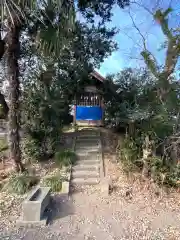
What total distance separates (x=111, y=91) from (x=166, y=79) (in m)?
4.44

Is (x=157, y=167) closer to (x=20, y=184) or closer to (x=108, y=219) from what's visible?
(x=108, y=219)

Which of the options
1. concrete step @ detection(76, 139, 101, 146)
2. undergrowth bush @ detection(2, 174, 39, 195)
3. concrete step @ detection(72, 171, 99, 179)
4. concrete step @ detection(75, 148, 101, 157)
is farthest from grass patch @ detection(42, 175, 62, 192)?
concrete step @ detection(76, 139, 101, 146)

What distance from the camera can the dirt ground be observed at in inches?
163

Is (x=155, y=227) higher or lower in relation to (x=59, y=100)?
lower

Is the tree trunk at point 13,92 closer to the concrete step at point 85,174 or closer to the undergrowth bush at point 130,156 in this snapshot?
the concrete step at point 85,174

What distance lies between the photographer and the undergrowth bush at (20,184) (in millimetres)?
5680

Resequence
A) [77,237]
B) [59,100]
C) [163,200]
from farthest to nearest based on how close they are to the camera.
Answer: [59,100] < [163,200] < [77,237]

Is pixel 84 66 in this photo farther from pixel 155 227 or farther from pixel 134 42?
pixel 155 227

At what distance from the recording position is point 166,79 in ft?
20.9

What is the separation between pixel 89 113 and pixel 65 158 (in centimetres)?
604

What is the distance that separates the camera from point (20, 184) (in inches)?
227

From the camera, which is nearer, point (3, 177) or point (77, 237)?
point (77, 237)

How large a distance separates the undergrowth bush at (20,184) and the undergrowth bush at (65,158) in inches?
43.8

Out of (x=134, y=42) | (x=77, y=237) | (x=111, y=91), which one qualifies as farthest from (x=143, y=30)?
(x=77, y=237)
